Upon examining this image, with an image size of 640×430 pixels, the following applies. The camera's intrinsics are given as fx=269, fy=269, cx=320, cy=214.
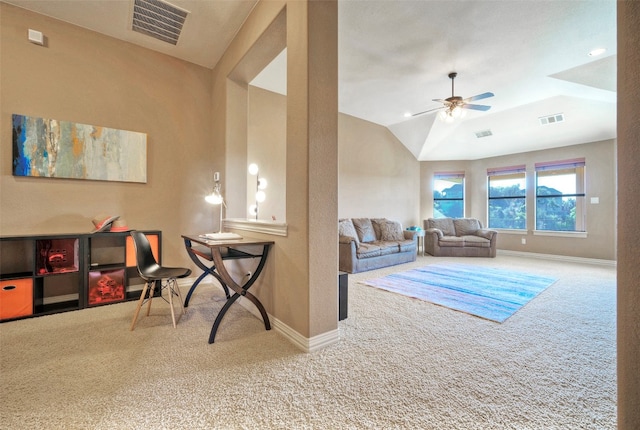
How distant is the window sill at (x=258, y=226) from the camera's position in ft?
7.34

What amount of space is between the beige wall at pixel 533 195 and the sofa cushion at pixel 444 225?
2.06 ft

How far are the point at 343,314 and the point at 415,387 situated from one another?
3.38 ft

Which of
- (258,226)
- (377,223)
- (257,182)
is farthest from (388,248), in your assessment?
(258,226)

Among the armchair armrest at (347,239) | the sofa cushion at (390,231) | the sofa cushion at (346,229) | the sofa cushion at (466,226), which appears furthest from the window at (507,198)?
the armchair armrest at (347,239)

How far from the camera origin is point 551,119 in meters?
5.25

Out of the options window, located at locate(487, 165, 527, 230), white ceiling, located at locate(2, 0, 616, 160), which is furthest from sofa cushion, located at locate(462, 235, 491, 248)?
white ceiling, located at locate(2, 0, 616, 160)

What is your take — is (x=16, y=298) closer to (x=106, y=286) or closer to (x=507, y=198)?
(x=106, y=286)

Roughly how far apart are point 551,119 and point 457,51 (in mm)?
3346

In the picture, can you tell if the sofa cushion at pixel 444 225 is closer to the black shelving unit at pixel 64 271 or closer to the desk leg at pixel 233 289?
the desk leg at pixel 233 289

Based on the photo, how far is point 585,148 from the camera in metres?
5.57

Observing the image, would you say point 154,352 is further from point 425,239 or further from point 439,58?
point 425,239

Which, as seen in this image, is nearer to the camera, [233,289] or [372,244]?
[233,289]

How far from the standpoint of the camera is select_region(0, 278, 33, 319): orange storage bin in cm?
241

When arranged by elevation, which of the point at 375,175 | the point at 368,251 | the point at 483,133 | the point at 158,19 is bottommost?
the point at 368,251
